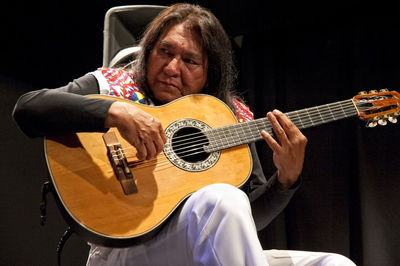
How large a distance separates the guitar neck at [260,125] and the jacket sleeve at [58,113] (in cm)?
41

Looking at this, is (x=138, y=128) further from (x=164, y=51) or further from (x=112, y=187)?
(x=164, y=51)

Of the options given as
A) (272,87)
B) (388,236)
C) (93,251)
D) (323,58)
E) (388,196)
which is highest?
(323,58)

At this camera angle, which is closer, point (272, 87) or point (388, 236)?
point (388, 236)

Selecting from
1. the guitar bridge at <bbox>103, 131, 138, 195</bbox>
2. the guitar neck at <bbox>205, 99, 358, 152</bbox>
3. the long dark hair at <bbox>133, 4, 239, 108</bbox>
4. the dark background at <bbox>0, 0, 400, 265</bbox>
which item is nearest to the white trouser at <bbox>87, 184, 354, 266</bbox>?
the guitar bridge at <bbox>103, 131, 138, 195</bbox>

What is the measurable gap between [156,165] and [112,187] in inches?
6.5

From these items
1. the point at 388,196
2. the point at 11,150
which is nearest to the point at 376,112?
the point at 388,196

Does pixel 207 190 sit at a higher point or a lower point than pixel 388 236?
higher

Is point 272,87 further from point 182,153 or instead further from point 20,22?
point 20,22

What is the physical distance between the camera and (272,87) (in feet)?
8.19

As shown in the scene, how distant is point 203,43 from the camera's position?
64.7 inches

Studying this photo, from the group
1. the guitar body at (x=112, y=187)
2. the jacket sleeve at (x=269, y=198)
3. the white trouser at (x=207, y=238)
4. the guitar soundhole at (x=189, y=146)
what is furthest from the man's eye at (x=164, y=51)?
the white trouser at (x=207, y=238)

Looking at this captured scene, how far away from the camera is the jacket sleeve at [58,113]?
1.09m

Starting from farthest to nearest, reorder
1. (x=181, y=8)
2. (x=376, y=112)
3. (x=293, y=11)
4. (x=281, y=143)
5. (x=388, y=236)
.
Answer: (x=293, y=11) < (x=388, y=236) < (x=181, y=8) < (x=376, y=112) < (x=281, y=143)

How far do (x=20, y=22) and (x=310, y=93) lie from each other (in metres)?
1.86
